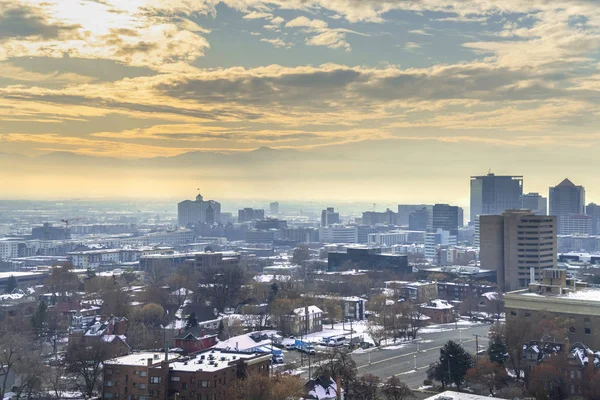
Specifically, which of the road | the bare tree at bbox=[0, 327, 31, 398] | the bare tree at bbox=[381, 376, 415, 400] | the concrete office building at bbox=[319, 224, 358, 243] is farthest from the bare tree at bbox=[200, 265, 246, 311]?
the concrete office building at bbox=[319, 224, 358, 243]

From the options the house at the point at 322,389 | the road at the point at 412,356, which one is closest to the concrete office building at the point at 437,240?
the road at the point at 412,356

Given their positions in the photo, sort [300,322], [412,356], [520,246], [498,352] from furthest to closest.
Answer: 1. [520,246]
2. [300,322]
3. [412,356]
4. [498,352]

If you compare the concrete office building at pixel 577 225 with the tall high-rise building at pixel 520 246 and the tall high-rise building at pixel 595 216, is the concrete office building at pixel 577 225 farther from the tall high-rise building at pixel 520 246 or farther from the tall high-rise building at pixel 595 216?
the tall high-rise building at pixel 520 246

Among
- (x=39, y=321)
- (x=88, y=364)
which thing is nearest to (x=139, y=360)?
(x=88, y=364)

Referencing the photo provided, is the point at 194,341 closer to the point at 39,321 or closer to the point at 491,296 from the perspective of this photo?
the point at 39,321

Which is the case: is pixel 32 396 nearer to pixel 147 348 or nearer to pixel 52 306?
pixel 147 348

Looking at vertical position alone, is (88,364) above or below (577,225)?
below

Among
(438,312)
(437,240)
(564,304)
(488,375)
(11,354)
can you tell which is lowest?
(488,375)

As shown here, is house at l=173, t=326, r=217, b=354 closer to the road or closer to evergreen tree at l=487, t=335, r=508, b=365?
the road
